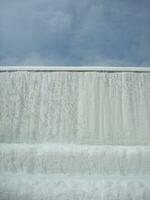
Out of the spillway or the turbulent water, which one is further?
the turbulent water

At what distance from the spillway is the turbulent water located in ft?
0.07

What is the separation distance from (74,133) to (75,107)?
63 centimetres

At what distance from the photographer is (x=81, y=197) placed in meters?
7.27

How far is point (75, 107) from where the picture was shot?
8688mm

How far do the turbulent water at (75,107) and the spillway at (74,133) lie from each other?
0.02 meters

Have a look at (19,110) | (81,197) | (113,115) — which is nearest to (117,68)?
(113,115)

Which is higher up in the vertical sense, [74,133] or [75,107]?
[75,107]

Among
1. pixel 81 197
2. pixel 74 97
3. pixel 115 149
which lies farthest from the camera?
pixel 74 97

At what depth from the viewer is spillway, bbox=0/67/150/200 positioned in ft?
24.2

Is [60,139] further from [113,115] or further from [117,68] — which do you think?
[117,68]

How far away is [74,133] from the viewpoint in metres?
8.39

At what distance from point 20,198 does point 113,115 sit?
108 inches

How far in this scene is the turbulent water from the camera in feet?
27.6

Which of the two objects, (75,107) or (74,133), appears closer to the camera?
(74,133)
